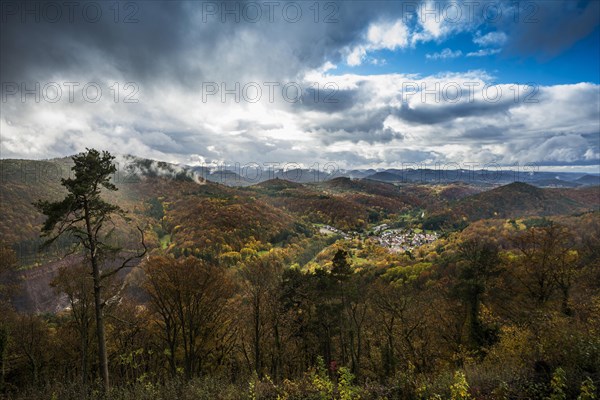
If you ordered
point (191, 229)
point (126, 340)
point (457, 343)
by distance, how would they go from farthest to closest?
point (191, 229), point (126, 340), point (457, 343)

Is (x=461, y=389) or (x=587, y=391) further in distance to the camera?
(x=461, y=389)

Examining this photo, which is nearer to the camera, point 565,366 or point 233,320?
point 565,366

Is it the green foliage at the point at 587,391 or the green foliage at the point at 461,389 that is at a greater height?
the green foliage at the point at 587,391

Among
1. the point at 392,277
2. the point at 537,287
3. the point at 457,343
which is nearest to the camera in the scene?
the point at 457,343

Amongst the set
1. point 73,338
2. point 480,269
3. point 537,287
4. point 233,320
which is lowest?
point 73,338

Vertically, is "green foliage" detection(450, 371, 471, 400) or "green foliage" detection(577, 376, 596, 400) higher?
"green foliage" detection(577, 376, 596, 400)

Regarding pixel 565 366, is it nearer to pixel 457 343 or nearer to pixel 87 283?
pixel 457 343

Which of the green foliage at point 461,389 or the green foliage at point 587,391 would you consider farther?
the green foliage at point 461,389

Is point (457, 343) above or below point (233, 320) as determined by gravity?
below

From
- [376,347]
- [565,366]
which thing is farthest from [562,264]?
[565,366]

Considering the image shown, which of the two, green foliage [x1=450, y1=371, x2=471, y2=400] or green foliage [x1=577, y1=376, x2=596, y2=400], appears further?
green foliage [x1=450, y1=371, x2=471, y2=400]

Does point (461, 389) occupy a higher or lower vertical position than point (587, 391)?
lower
